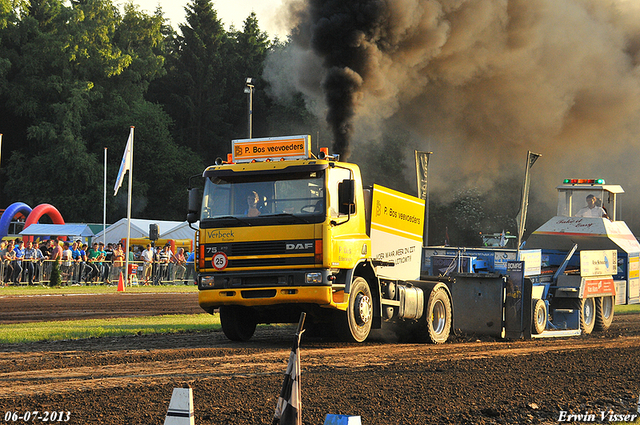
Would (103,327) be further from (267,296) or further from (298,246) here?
(298,246)

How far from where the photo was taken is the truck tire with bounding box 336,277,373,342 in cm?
1144

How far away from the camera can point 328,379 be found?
8.44 meters

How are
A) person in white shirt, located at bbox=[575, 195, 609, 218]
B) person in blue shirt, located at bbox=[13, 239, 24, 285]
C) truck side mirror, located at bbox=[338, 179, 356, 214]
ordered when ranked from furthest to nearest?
person in blue shirt, located at bbox=[13, 239, 24, 285] < person in white shirt, located at bbox=[575, 195, 609, 218] < truck side mirror, located at bbox=[338, 179, 356, 214]

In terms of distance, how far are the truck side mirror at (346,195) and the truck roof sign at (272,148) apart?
88 cm

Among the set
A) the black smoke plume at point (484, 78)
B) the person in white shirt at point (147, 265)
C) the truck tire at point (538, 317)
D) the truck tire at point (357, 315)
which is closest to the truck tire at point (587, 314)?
the truck tire at point (538, 317)

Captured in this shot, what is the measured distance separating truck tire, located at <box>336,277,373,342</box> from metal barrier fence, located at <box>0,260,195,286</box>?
17903mm

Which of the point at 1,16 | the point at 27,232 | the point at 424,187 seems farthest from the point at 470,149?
the point at 1,16

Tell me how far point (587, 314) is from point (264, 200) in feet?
27.9

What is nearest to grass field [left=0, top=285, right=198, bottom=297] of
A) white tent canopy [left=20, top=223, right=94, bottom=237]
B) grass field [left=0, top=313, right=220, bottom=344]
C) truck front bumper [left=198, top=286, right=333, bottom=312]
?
grass field [left=0, top=313, right=220, bottom=344]

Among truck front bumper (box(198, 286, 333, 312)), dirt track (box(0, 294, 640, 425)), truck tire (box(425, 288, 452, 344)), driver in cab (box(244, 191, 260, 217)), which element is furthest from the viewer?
truck tire (box(425, 288, 452, 344))

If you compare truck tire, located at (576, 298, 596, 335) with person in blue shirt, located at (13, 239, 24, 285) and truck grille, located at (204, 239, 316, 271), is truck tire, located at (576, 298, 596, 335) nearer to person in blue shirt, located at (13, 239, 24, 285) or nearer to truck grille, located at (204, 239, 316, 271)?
truck grille, located at (204, 239, 316, 271)

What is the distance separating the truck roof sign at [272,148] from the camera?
1179 cm

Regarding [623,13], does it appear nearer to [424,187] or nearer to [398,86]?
[398,86]

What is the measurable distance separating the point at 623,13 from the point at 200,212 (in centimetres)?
1506
